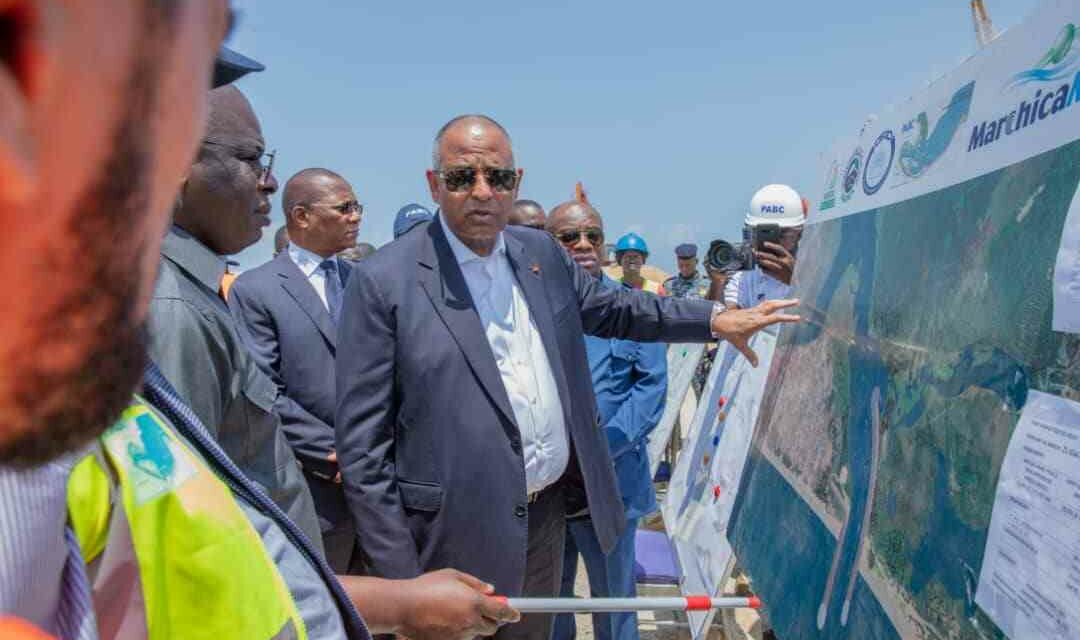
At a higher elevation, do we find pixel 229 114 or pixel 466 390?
pixel 229 114

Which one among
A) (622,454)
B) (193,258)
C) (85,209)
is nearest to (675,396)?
(622,454)

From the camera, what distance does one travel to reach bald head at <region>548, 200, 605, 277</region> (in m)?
4.00

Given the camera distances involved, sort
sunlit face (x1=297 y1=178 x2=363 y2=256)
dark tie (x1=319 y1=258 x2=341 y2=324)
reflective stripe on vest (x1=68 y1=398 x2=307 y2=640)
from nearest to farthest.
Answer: reflective stripe on vest (x1=68 y1=398 x2=307 y2=640), dark tie (x1=319 y1=258 x2=341 y2=324), sunlit face (x1=297 y1=178 x2=363 y2=256)

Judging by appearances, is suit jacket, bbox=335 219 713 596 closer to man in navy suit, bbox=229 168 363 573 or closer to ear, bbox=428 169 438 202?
ear, bbox=428 169 438 202

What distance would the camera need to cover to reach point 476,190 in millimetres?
2480

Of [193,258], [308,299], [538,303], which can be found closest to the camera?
[193,258]

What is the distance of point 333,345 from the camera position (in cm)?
308

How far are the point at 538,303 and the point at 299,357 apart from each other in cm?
103

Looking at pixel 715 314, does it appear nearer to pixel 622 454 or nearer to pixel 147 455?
pixel 622 454

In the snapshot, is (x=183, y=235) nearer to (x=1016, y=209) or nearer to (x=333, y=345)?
(x=333, y=345)

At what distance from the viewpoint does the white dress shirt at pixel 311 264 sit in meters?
3.39

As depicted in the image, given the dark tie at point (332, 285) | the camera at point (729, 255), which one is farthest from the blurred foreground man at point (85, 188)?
the camera at point (729, 255)

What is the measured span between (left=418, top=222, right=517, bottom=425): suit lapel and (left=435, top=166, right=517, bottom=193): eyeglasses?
0.21 m

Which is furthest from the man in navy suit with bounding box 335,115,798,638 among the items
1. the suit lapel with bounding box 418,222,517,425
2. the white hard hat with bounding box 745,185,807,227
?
the white hard hat with bounding box 745,185,807,227
